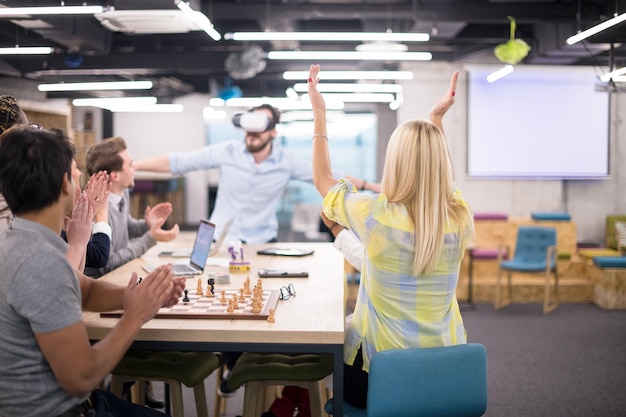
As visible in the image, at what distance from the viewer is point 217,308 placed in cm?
257

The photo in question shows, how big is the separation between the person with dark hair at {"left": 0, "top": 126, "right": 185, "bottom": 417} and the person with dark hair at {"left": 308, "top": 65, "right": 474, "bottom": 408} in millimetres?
878

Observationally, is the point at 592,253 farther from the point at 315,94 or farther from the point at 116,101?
the point at 116,101

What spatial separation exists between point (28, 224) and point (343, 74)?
24.0 ft

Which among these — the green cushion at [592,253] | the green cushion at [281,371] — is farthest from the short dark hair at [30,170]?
the green cushion at [592,253]

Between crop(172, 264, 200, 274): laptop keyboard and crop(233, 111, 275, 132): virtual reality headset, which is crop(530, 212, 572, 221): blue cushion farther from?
crop(172, 264, 200, 274): laptop keyboard

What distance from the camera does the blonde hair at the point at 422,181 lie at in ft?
7.47

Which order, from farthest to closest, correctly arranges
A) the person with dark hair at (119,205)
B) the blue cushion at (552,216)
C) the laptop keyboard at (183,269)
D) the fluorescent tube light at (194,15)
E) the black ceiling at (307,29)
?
the blue cushion at (552,216) < the black ceiling at (307,29) < the fluorescent tube light at (194,15) < the person with dark hair at (119,205) < the laptop keyboard at (183,269)

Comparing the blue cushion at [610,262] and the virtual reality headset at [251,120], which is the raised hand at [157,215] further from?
the blue cushion at [610,262]

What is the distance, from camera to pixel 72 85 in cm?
998

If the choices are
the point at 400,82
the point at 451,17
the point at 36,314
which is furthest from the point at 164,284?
the point at 400,82

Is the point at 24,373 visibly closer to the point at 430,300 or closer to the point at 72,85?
the point at 430,300

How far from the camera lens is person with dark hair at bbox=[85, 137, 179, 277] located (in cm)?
365

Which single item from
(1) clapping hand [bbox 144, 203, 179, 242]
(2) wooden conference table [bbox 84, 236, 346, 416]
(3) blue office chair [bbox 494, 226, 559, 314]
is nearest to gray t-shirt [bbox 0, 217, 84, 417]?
(2) wooden conference table [bbox 84, 236, 346, 416]

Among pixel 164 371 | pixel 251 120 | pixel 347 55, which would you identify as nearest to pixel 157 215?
pixel 251 120
